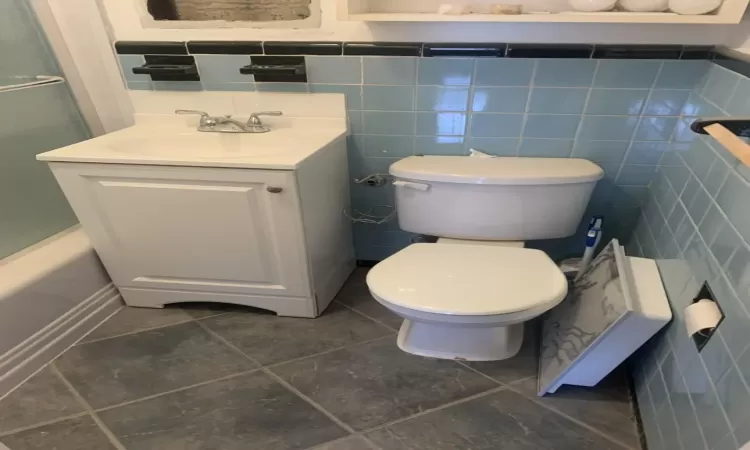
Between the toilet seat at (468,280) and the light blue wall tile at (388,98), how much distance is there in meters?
0.51

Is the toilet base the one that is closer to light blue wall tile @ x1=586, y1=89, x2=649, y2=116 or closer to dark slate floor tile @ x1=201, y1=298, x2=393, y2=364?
dark slate floor tile @ x1=201, y1=298, x2=393, y2=364

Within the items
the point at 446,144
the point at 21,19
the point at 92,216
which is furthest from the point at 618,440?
the point at 21,19

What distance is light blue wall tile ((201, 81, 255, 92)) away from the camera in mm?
1492

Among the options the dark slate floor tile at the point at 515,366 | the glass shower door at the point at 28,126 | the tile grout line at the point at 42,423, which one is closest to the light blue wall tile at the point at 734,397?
the dark slate floor tile at the point at 515,366

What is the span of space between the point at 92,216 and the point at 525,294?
1.41 m

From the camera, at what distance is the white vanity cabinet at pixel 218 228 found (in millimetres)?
1271

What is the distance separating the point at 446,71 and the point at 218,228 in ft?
3.00

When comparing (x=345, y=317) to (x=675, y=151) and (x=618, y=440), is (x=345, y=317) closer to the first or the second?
(x=618, y=440)

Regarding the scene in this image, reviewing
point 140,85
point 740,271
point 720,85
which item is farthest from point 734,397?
point 140,85

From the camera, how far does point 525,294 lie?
1084 millimetres

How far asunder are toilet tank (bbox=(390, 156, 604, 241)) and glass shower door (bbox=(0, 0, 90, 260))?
4.55ft

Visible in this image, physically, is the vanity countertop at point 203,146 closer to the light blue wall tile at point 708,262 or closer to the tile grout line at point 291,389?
the tile grout line at point 291,389

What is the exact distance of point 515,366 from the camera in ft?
4.40

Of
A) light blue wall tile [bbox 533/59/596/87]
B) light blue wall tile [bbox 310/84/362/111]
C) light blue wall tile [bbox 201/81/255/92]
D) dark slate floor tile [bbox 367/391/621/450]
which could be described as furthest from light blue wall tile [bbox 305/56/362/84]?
dark slate floor tile [bbox 367/391/621/450]
